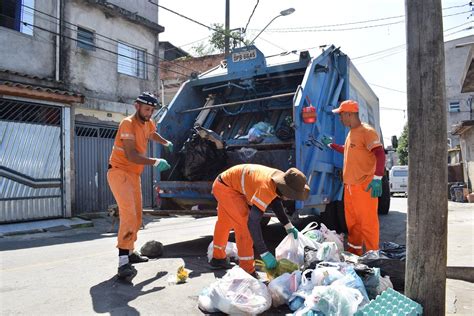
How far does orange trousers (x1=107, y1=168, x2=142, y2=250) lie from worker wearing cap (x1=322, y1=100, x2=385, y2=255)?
6.46 ft

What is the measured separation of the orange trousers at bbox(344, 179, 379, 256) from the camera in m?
3.95

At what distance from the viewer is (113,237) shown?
22.7ft

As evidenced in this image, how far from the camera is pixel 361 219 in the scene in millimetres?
3955

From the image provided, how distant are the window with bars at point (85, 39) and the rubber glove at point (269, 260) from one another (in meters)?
9.12

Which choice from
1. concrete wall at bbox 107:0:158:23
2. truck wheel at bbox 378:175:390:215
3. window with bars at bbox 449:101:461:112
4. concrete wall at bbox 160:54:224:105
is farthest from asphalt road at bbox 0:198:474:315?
window with bars at bbox 449:101:461:112

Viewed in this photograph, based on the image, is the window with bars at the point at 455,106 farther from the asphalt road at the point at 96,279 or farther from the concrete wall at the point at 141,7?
the asphalt road at the point at 96,279

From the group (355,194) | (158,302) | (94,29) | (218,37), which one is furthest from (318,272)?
(218,37)

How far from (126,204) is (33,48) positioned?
7403 millimetres

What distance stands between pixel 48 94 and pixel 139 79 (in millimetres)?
4172

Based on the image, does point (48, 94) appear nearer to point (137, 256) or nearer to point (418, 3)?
point (137, 256)

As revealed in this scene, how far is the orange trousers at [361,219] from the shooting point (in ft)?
12.9

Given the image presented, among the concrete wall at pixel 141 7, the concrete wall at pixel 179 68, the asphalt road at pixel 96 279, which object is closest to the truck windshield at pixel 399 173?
the concrete wall at pixel 179 68

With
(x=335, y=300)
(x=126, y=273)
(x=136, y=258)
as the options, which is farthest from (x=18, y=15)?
(x=335, y=300)

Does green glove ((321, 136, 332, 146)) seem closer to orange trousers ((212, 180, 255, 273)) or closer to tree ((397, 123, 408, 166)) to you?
orange trousers ((212, 180, 255, 273))
